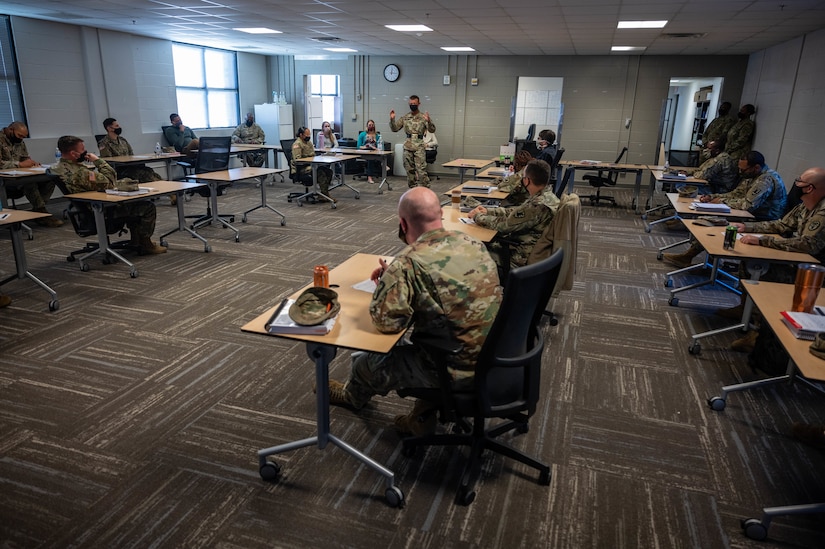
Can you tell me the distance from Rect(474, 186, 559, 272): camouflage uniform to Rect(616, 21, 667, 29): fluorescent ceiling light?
4554 millimetres

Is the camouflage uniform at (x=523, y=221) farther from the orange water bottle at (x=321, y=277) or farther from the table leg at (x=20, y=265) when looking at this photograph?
the table leg at (x=20, y=265)

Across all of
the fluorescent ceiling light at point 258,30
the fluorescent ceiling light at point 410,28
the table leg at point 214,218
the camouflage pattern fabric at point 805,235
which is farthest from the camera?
the fluorescent ceiling light at point 258,30

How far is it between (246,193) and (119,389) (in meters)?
6.98

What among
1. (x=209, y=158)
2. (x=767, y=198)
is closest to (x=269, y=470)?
(x=767, y=198)

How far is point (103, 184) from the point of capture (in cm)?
510

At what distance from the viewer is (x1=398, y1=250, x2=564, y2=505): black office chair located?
1.91 meters

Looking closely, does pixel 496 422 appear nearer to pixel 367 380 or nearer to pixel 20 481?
pixel 367 380

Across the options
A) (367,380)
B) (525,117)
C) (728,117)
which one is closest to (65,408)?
(367,380)

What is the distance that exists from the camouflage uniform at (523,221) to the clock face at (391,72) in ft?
31.1

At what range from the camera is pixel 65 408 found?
2822mm

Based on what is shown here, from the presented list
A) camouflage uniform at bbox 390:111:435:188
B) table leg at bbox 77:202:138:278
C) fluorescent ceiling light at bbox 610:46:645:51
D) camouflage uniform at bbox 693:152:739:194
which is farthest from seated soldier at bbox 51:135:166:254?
fluorescent ceiling light at bbox 610:46:645:51

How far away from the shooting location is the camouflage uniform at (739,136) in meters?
9.35

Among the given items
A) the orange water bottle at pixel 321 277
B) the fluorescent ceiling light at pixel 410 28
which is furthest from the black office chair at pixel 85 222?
the fluorescent ceiling light at pixel 410 28

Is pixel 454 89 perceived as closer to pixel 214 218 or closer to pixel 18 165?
pixel 214 218
